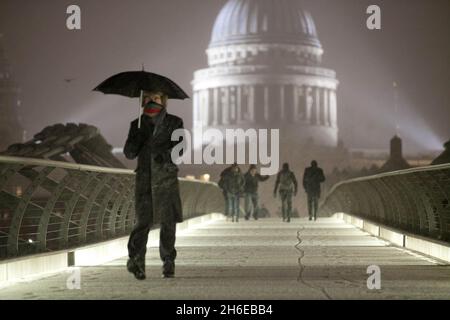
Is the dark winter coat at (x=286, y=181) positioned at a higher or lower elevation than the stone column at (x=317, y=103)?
lower

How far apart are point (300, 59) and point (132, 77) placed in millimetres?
165133

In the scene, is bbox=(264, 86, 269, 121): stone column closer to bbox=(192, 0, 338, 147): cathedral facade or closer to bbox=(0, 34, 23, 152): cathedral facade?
bbox=(192, 0, 338, 147): cathedral facade

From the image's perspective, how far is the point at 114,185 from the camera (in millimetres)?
18594

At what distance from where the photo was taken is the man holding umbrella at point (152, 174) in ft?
45.3

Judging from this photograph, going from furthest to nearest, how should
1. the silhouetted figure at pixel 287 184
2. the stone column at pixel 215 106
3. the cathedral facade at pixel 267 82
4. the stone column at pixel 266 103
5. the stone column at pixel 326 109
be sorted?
the stone column at pixel 326 109 < the cathedral facade at pixel 267 82 < the stone column at pixel 266 103 < the stone column at pixel 215 106 < the silhouetted figure at pixel 287 184

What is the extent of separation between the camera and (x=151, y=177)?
13.9 metres

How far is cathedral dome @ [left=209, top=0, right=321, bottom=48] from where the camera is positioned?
178 metres

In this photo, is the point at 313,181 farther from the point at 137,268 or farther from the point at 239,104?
the point at 239,104

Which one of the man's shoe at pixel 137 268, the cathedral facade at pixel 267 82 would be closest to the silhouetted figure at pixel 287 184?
the man's shoe at pixel 137 268

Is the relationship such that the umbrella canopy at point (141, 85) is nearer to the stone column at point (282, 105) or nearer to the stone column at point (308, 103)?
the stone column at point (282, 105)

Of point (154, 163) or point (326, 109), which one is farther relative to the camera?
point (326, 109)

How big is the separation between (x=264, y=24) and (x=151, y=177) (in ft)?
549

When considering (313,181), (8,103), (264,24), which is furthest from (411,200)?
(8,103)

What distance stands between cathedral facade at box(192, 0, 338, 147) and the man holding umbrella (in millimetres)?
149995
